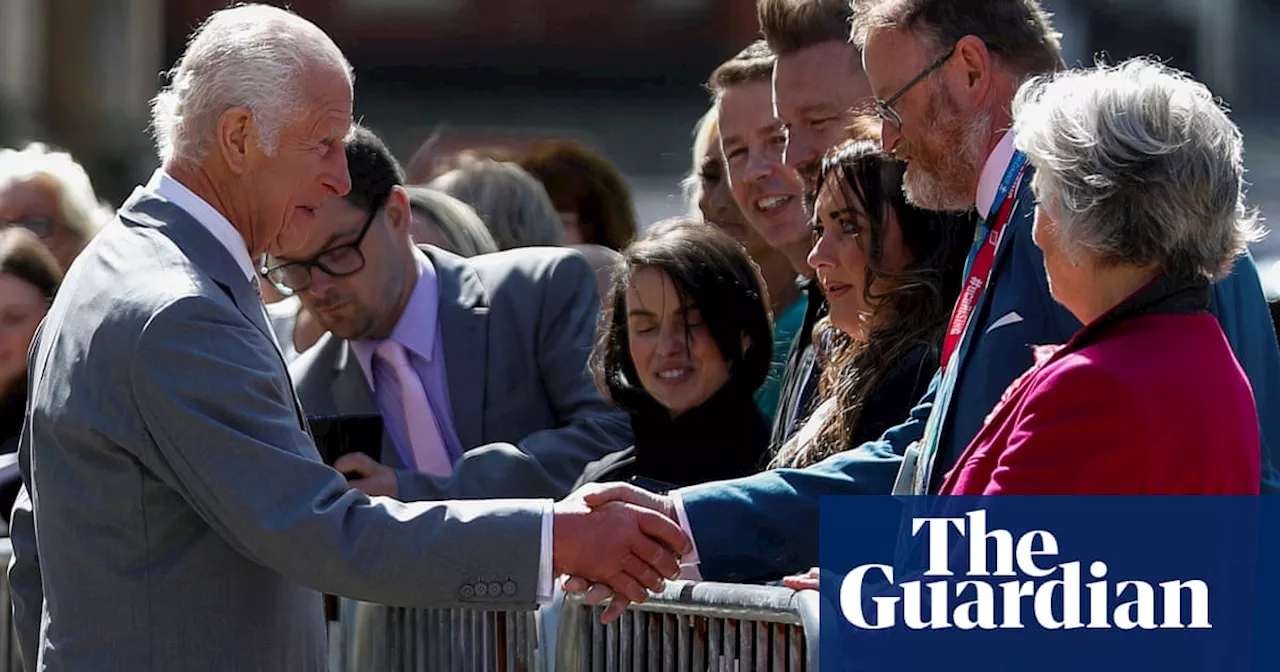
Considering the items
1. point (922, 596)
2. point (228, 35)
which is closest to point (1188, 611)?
point (922, 596)

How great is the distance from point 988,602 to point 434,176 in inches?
154

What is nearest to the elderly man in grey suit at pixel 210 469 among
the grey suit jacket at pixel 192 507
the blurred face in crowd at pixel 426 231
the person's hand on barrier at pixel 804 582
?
the grey suit jacket at pixel 192 507

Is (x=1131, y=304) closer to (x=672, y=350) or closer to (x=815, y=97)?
(x=672, y=350)

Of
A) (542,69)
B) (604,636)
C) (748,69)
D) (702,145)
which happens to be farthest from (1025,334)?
(542,69)

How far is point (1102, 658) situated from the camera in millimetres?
2770

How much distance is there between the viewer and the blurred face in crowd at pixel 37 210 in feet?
18.9

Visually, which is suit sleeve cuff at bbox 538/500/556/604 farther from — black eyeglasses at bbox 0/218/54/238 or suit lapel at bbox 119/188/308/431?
black eyeglasses at bbox 0/218/54/238

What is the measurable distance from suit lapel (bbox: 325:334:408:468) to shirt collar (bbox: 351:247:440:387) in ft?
0.12

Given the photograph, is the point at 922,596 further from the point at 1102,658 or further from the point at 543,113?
the point at 543,113

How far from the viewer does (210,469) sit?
10.1 ft

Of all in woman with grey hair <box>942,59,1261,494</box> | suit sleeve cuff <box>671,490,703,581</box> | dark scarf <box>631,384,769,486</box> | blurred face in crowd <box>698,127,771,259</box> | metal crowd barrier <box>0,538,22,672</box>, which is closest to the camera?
woman with grey hair <box>942,59,1261,494</box>

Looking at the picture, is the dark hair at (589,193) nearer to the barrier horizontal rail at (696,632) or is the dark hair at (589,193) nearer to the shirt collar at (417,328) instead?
the shirt collar at (417,328)

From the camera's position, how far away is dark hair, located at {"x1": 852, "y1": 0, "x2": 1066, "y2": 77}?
12.0ft

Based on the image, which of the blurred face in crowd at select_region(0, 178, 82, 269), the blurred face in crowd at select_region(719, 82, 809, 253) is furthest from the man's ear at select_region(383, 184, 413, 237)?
the blurred face in crowd at select_region(0, 178, 82, 269)
